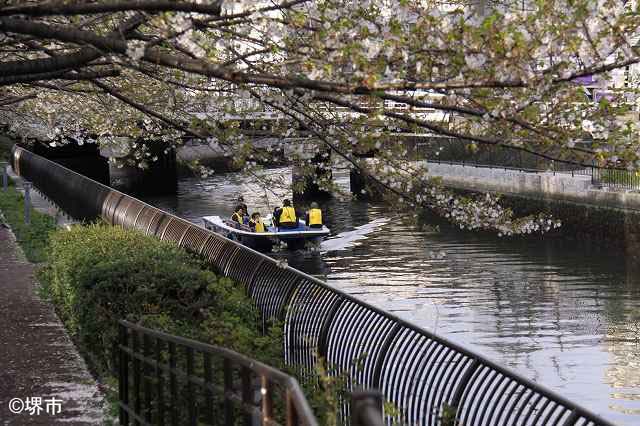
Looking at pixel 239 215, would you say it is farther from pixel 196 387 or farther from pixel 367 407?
pixel 367 407

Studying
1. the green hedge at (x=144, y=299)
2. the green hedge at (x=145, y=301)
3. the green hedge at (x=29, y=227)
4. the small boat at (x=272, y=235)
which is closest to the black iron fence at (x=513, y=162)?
the small boat at (x=272, y=235)

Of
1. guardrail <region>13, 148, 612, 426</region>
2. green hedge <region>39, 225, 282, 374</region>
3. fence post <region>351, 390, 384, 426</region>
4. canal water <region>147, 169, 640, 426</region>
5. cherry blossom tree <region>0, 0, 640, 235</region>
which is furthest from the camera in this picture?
canal water <region>147, 169, 640, 426</region>

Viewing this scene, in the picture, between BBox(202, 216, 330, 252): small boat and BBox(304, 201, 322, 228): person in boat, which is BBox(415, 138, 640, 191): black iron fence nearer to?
BBox(304, 201, 322, 228): person in boat

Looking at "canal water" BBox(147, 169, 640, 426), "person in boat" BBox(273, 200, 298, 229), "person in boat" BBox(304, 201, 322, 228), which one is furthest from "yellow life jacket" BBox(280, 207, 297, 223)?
"canal water" BBox(147, 169, 640, 426)

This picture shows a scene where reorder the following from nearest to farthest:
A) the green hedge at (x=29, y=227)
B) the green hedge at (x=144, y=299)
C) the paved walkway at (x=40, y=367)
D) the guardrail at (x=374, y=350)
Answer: the guardrail at (x=374, y=350) → the paved walkway at (x=40, y=367) → the green hedge at (x=144, y=299) → the green hedge at (x=29, y=227)

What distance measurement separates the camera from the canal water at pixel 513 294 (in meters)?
18.3

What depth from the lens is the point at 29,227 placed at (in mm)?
25984

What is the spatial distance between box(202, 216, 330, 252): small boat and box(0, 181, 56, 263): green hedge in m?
6.48

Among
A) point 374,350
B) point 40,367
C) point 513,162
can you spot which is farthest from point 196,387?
point 513,162

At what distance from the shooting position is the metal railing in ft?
15.9

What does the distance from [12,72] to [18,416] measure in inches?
110

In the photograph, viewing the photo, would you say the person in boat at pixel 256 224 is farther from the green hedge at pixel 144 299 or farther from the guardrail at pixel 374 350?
the green hedge at pixel 144 299

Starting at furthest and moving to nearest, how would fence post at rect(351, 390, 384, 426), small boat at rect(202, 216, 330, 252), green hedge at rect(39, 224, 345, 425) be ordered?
small boat at rect(202, 216, 330, 252) → green hedge at rect(39, 224, 345, 425) → fence post at rect(351, 390, 384, 426)

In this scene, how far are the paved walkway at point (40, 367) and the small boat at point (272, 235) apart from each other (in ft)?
58.7
